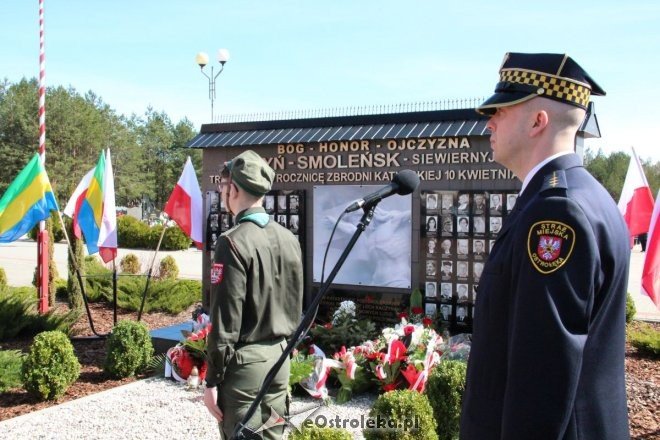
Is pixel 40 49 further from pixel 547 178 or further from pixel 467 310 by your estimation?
pixel 547 178

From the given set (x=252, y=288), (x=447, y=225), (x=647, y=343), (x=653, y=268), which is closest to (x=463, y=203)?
(x=447, y=225)

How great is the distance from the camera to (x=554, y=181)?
5.14ft

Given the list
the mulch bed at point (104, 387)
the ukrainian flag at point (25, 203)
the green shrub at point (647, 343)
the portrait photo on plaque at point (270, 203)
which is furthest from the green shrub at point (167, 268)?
the green shrub at point (647, 343)

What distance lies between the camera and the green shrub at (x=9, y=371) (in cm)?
575

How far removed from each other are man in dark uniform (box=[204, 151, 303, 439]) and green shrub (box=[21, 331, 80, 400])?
131 inches

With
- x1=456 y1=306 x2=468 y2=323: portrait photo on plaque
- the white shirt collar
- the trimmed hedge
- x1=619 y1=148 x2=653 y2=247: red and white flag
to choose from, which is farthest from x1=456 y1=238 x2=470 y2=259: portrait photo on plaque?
the trimmed hedge

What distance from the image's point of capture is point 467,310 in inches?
259

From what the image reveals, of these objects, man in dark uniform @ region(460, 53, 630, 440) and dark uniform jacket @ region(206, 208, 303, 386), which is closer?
man in dark uniform @ region(460, 53, 630, 440)

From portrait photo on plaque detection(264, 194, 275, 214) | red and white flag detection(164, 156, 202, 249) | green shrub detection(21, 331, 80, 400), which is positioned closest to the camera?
green shrub detection(21, 331, 80, 400)

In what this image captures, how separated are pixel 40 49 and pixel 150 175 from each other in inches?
1817

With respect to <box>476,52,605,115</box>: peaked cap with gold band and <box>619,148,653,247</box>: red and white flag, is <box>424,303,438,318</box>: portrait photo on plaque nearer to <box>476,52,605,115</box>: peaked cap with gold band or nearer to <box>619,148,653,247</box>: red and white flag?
<box>619,148,653,247</box>: red and white flag

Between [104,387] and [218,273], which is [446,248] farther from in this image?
[218,273]

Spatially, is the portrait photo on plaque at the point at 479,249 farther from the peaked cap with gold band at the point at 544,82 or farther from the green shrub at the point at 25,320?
the green shrub at the point at 25,320

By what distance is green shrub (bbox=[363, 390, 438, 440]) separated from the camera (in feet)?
11.3
